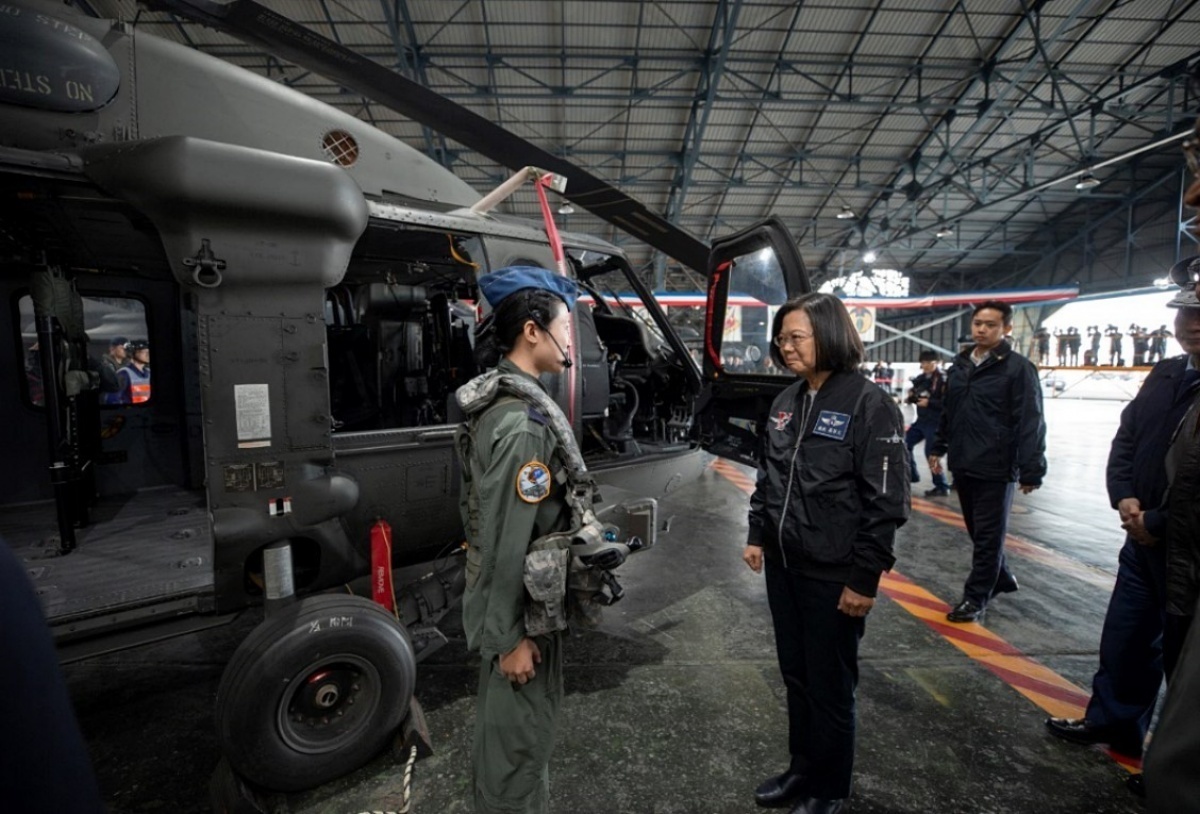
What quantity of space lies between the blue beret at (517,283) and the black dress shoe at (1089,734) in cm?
303

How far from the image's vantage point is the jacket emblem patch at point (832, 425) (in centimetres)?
191

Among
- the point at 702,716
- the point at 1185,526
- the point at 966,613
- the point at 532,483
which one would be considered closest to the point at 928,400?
the point at 966,613

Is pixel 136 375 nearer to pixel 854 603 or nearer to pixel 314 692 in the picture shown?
pixel 314 692

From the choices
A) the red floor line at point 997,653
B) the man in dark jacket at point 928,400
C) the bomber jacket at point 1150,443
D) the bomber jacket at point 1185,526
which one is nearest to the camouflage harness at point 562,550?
the bomber jacket at point 1185,526

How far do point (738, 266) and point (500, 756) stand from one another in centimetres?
338

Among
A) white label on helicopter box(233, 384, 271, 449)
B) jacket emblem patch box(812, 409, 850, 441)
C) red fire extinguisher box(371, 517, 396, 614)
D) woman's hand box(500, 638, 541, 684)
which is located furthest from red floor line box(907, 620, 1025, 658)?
white label on helicopter box(233, 384, 271, 449)

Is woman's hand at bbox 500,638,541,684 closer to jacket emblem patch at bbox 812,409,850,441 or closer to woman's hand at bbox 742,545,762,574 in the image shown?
woman's hand at bbox 742,545,762,574

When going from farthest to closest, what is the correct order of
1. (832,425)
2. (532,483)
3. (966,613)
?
(966,613)
(832,425)
(532,483)

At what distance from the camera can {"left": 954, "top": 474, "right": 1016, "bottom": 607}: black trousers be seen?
3453 millimetres

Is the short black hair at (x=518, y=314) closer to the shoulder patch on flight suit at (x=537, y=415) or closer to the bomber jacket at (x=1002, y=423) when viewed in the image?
the shoulder patch on flight suit at (x=537, y=415)

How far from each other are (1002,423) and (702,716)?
2.64 metres

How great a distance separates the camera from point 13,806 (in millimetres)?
474

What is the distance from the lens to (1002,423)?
3.44 metres

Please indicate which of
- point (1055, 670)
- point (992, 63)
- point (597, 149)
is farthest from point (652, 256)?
point (1055, 670)
